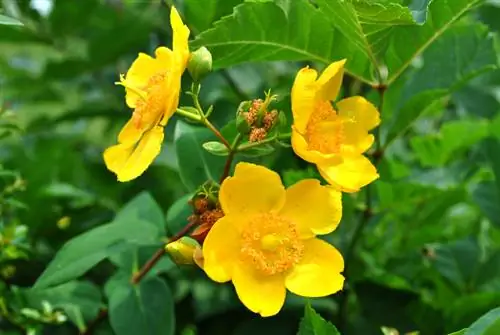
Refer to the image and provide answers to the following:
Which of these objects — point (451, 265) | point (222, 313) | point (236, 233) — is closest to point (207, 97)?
point (222, 313)

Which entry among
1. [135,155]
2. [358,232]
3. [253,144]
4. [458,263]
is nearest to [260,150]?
[253,144]

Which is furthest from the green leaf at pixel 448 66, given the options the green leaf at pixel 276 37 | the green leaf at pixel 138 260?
the green leaf at pixel 138 260

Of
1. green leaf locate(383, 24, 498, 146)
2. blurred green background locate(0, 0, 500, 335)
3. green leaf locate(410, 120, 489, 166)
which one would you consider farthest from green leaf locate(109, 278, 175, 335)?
green leaf locate(410, 120, 489, 166)

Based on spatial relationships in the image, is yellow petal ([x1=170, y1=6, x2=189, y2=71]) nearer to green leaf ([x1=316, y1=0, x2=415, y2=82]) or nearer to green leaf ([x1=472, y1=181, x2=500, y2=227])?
green leaf ([x1=316, y1=0, x2=415, y2=82])

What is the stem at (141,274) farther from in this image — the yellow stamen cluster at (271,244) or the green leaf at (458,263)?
the green leaf at (458,263)

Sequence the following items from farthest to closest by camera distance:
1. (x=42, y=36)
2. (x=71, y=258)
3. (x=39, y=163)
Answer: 1. (x=42, y=36)
2. (x=39, y=163)
3. (x=71, y=258)

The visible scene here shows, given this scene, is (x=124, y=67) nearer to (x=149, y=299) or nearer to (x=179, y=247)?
(x=149, y=299)
